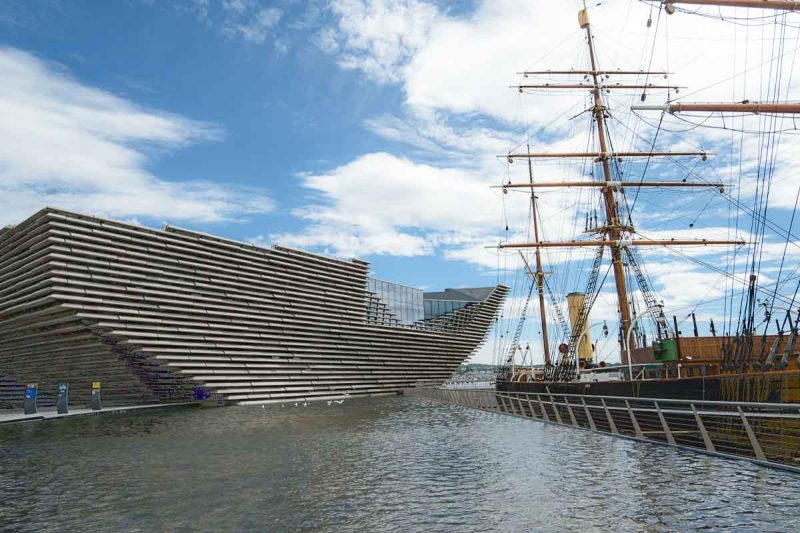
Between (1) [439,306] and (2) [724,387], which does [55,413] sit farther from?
(1) [439,306]

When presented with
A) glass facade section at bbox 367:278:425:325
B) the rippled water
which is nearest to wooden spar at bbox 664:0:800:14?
the rippled water

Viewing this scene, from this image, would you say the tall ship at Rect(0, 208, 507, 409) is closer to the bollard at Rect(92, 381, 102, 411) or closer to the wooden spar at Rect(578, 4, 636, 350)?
the bollard at Rect(92, 381, 102, 411)

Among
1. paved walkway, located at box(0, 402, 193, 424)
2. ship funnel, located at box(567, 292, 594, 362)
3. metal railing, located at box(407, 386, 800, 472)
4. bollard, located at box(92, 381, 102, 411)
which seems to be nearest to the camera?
metal railing, located at box(407, 386, 800, 472)

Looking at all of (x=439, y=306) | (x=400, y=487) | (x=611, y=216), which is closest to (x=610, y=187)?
(x=611, y=216)

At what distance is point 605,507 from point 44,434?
20.8m

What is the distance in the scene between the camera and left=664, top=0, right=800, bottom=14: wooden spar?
49.4 feet

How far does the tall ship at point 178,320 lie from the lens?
102ft

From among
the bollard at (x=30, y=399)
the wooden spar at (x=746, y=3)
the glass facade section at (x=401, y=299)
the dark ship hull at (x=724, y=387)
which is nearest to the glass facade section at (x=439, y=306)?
the glass facade section at (x=401, y=299)

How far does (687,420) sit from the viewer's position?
54.7 ft

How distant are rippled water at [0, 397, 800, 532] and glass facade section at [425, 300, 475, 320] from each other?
5943 cm

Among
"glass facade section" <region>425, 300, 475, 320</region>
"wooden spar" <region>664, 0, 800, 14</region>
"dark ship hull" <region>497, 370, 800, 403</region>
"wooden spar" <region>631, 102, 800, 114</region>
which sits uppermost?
"wooden spar" <region>664, 0, 800, 14</region>

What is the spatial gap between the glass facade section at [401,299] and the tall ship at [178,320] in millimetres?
8803

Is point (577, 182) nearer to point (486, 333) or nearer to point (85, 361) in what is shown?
point (85, 361)

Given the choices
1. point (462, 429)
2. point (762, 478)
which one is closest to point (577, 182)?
point (462, 429)
